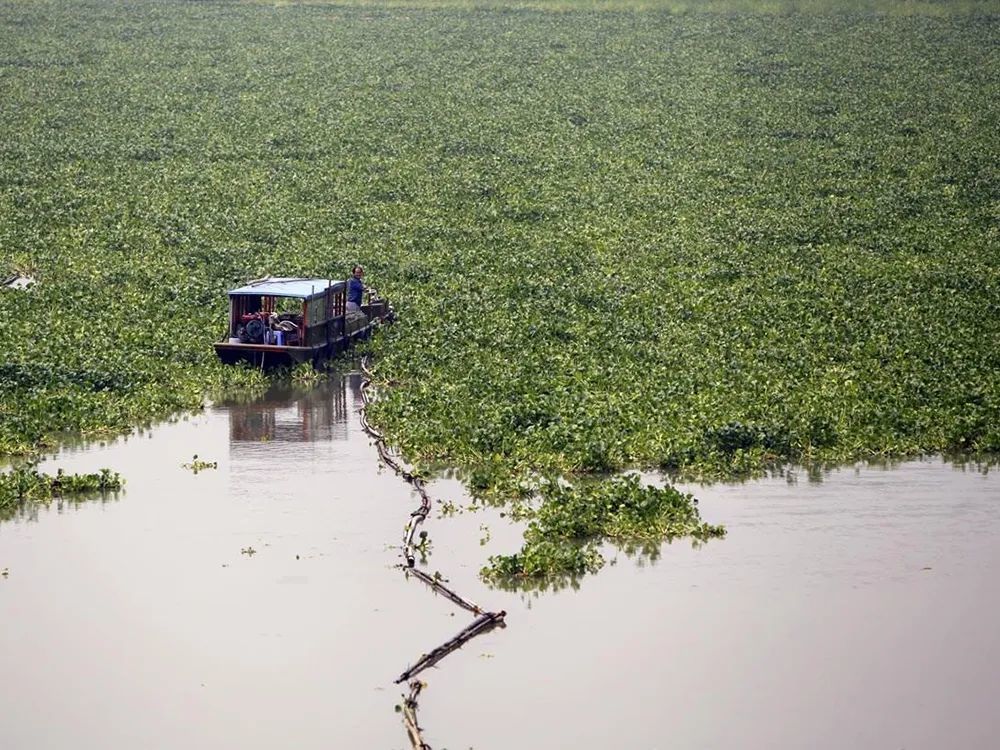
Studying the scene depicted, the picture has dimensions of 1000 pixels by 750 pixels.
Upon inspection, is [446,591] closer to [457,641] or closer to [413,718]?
[457,641]

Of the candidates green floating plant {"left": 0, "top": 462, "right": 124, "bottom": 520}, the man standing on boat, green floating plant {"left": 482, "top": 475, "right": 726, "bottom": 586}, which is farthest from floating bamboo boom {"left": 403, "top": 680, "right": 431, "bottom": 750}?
the man standing on boat

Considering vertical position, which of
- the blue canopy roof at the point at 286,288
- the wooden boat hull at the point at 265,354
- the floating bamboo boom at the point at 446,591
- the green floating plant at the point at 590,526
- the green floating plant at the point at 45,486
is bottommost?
the floating bamboo boom at the point at 446,591

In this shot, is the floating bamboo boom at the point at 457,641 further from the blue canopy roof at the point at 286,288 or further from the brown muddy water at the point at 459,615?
the blue canopy roof at the point at 286,288

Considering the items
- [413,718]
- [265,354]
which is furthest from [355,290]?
[413,718]

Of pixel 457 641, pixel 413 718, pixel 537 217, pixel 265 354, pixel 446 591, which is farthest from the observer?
pixel 537 217

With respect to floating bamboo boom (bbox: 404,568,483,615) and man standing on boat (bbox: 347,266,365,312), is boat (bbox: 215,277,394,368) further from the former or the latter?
floating bamboo boom (bbox: 404,568,483,615)

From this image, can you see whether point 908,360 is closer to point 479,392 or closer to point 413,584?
point 479,392

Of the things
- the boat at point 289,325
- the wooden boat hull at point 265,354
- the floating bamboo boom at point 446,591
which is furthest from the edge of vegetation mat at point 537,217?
the floating bamboo boom at point 446,591
